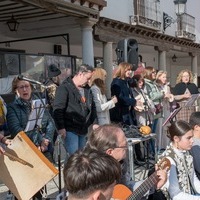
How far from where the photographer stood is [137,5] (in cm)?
1298

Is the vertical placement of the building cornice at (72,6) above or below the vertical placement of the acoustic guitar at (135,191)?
above

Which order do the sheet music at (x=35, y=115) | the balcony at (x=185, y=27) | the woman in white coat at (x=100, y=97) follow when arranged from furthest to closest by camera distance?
the balcony at (x=185, y=27) → the woman in white coat at (x=100, y=97) → the sheet music at (x=35, y=115)

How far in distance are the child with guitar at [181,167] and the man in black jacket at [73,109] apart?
5.15 ft

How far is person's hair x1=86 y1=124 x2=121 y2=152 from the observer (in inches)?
95.3

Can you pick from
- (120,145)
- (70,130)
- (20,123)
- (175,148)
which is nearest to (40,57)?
(70,130)

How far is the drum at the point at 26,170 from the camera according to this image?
2.76 meters

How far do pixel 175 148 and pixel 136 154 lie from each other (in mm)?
2935

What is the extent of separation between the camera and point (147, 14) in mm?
13492

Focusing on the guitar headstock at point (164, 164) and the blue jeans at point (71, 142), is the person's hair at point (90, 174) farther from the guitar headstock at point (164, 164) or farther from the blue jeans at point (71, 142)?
the blue jeans at point (71, 142)

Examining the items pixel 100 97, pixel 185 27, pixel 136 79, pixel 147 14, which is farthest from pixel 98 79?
pixel 185 27

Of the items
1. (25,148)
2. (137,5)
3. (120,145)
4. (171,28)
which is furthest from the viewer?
(171,28)

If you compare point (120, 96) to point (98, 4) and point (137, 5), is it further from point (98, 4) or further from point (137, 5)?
point (137, 5)

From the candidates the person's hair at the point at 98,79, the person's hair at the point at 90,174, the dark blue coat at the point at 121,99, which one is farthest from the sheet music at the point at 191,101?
the person's hair at the point at 90,174

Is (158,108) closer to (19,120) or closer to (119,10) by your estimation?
(19,120)
